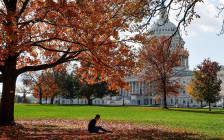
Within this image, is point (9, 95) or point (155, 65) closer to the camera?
point (9, 95)

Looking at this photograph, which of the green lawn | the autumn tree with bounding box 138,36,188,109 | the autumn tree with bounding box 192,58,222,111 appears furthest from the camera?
the autumn tree with bounding box 192,58,222,111

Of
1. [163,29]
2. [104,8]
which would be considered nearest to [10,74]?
[104,8]

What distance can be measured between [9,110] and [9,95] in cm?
83

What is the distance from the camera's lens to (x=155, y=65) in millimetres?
42312

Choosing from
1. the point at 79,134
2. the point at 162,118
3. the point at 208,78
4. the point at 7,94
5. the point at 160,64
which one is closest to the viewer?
the point at 79,134

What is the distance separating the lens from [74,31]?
1185 centimetres

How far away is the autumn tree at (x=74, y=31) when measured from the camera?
10.6 metres

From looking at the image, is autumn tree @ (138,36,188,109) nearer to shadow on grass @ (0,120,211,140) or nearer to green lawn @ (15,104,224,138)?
green lawn @ (15,104,224,138)

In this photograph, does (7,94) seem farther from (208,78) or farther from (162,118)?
(208,78)

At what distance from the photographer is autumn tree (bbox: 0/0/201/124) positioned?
34.8 ft

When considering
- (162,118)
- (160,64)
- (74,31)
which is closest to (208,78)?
(160,64)

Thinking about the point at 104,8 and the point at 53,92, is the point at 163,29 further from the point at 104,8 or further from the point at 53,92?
the point at 104,8

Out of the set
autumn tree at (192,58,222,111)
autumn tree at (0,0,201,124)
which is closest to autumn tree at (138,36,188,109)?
autumn tree at (192,58,222,111)

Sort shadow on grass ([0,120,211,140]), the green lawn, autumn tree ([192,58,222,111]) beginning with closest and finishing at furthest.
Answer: shadow on grass ([0,120,211,140]) < the green lawn < autumn tree ([192,58,222,111])
